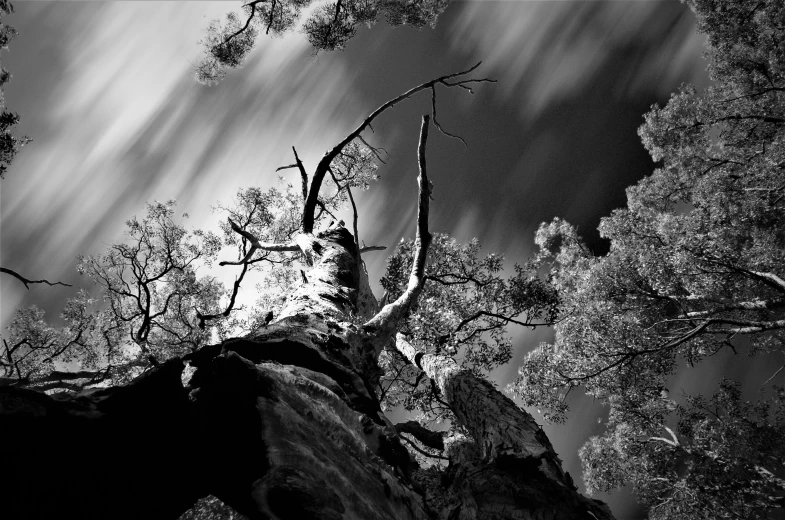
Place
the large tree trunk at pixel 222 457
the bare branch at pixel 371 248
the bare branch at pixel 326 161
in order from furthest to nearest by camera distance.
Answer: the bare branch at pixel 371 248
the bare branch at pixel 326 161
the large tree trunk at pixel 222 457

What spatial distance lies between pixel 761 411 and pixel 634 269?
5.73m

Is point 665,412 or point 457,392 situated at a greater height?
point 665,412

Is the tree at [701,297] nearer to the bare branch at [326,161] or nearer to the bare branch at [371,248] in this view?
the bare branch at [371,248]

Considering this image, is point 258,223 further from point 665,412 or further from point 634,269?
point 665,412

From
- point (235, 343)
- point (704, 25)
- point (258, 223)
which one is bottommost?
point (235, 343)

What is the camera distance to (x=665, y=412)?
534 inches

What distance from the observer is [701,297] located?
11.0 meters

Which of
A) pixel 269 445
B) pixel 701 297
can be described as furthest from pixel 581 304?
pixel 269 445

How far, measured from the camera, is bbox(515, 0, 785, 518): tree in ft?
33.7

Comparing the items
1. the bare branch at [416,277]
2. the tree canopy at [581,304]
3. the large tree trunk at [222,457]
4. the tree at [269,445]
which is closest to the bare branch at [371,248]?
the tree canopy at [581,304]

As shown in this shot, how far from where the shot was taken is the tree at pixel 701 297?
1027 centimetres

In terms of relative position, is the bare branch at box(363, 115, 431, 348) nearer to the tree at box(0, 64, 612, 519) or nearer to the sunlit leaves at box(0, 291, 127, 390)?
the tree at box(0, 64, 612, 519)

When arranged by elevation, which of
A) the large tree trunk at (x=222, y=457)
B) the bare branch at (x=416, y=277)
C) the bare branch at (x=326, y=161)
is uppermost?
the bare branch at (x=326, y=161)

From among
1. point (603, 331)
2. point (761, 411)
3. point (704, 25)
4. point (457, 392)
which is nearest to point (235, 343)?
point (457, 392)
